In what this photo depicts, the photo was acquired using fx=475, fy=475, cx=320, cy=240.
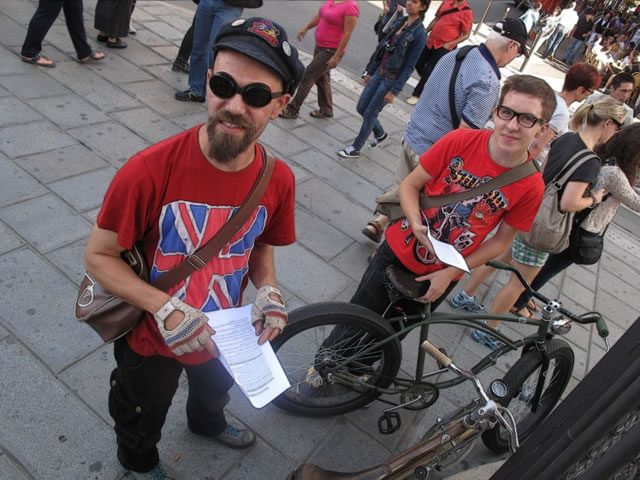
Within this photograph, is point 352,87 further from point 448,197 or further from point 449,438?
point 449,438

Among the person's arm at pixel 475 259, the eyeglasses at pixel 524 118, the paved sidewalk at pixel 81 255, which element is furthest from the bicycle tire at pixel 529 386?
the eyeglasses at pixel 524 118

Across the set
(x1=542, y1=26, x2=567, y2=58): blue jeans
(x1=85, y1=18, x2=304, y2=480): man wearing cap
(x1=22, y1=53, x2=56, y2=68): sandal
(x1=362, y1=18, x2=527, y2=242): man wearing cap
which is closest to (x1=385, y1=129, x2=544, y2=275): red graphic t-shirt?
(x1=362, y1=18, x2=527, y2=242): man wearing cap

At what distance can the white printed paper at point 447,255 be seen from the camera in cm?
206

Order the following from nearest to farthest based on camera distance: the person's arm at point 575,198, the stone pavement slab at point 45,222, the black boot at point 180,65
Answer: the person's arm at point 575,198, the stone pavement slab at point 45,222, the black boot at point 180,65

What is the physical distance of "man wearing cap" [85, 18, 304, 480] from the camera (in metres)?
1.40

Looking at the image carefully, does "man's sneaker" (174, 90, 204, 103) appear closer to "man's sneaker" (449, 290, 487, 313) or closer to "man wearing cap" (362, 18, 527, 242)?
"man wearing cap" (362, 18, 527, 242)

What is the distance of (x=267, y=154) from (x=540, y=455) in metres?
1.23

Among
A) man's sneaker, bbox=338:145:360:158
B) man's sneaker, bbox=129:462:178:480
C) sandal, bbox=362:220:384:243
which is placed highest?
man's sneaker, bbox=338:145:360:158

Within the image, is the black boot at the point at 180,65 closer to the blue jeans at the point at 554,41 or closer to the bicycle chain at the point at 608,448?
the bicycle chain at the point at 608,448

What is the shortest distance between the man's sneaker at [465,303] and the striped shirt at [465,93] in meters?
1.34

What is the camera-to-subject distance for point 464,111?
3178mm

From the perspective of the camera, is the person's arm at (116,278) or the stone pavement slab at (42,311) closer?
the person's arm at (116,278)

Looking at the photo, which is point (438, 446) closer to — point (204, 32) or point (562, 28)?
point (204, 32)

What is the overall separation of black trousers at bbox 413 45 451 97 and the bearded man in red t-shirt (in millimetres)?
5617
